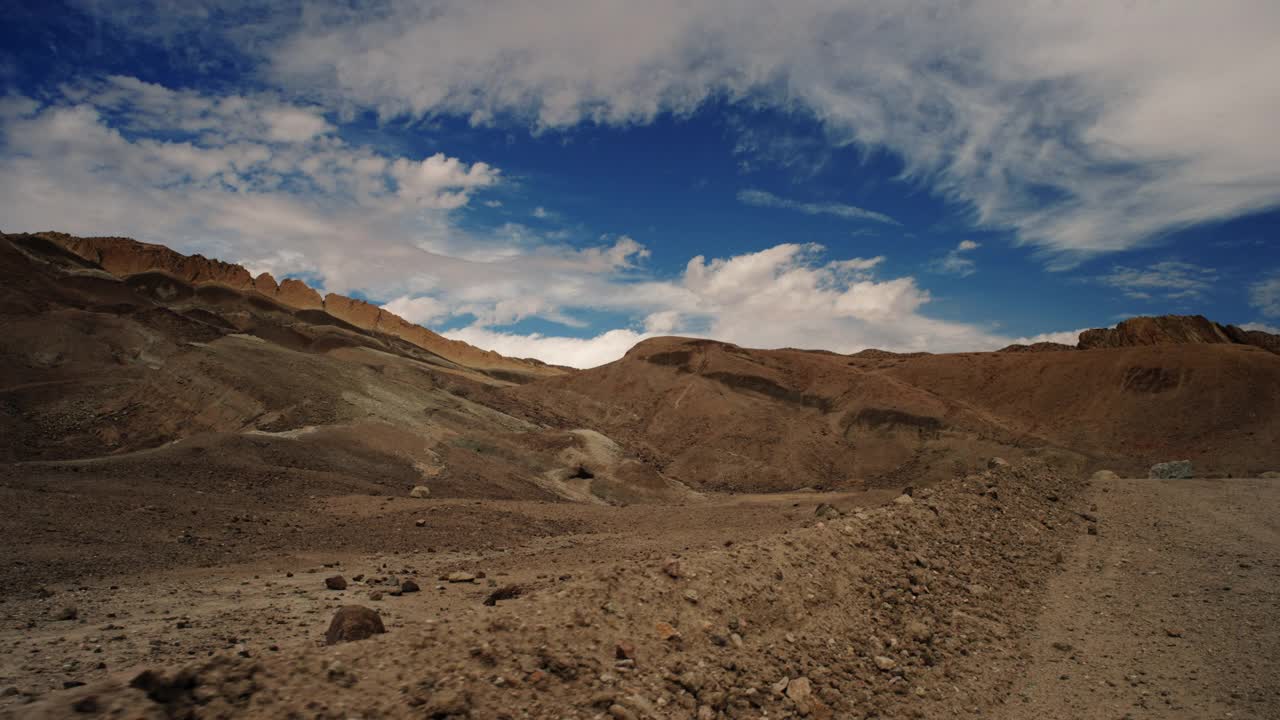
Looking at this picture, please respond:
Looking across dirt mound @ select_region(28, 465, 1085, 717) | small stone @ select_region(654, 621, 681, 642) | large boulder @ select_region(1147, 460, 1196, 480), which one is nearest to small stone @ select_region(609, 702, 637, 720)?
dirt mound @ select_region(28, 465, 1085, 717)

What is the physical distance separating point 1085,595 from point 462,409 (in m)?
40.7

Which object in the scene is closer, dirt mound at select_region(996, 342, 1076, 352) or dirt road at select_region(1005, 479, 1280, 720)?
dirt road at select_region(1005, 479, 1280, 720)

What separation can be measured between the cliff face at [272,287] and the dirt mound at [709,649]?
12088 centimetres

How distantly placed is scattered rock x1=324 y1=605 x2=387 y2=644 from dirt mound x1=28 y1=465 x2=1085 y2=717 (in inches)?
8.7

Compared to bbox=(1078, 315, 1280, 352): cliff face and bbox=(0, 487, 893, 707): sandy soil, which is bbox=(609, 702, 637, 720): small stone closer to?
bbox=(0, 487, 893, 707): sandy soil

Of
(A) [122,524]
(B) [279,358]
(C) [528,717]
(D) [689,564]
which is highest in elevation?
(B) [279,358]

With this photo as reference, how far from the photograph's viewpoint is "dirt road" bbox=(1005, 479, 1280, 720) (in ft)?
21.0

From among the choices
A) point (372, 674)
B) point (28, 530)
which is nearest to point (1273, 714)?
point (372, 674)

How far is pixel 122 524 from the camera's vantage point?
14.5 meters

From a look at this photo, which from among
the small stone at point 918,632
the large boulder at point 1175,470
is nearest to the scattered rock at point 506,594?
the small stone at point 918,632

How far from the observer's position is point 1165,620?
26.8 feet

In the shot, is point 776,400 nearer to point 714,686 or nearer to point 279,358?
point 279,358

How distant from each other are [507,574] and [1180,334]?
8125 cm

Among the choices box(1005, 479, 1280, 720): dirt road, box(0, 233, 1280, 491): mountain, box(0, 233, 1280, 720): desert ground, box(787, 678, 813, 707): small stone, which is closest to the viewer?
box(0, 233, 1280, 720): desert ground
